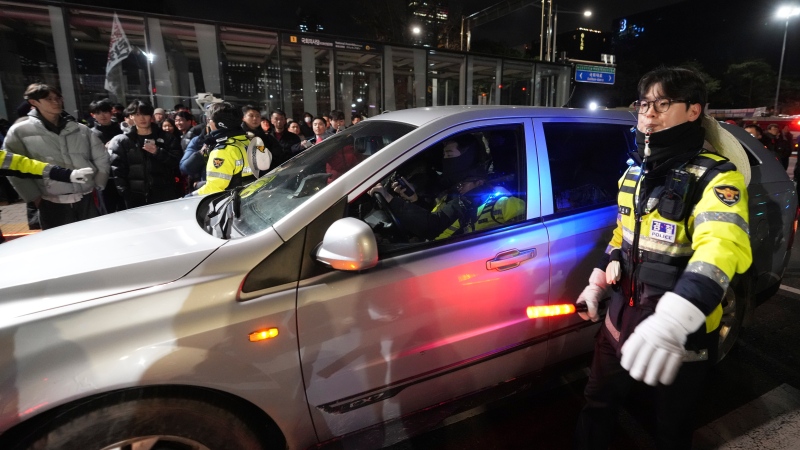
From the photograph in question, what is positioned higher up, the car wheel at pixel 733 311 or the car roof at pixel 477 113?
the car roof at pixel 477 113

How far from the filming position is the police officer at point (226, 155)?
11.1 ft

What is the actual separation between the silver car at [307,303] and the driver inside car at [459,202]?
4 cm

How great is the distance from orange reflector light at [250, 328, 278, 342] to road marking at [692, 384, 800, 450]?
7.30ft

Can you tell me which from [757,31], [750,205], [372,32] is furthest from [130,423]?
[757,31]

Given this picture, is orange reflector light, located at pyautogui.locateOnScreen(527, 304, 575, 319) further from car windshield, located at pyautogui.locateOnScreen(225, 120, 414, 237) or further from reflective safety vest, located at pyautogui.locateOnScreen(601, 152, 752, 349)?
car windshield, located at pyautogui.locateOnScreen(225, 120, 414, 237)

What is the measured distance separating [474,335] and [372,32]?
25.1m

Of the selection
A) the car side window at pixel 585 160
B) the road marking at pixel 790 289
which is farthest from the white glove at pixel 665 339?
the road marking at pixel 790 289

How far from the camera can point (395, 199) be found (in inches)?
86.8

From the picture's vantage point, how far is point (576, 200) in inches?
95.0

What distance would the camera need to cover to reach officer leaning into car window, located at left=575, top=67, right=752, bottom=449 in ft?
4.35

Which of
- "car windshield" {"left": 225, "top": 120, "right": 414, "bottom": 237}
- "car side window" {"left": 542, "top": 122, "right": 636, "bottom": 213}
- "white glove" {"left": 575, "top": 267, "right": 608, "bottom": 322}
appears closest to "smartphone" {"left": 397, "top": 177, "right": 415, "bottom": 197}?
"car windshield" {"left": 225, "top": 120, "right": 414, "bottom": 237}

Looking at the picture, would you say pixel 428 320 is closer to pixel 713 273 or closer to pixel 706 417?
pixel 713 273

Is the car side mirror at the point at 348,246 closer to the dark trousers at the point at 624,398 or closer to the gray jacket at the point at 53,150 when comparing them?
the dark trousers at the point at 624,398

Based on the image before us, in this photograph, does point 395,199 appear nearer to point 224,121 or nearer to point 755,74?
point 224,121
